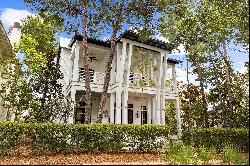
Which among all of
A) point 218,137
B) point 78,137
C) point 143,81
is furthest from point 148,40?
point 78,137

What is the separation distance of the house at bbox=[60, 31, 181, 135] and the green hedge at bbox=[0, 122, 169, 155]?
526 cm

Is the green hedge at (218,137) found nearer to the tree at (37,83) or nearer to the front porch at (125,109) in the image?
the front porch at (125,109)

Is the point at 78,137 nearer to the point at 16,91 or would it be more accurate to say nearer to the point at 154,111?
the point at 16,91

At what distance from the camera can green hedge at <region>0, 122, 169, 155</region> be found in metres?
11.9

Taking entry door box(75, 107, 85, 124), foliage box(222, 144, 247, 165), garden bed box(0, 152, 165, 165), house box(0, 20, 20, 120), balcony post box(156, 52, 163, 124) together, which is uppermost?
house box(0, 20, 20, 120)

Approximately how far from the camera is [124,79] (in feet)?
67.2

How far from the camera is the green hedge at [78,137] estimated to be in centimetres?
1194

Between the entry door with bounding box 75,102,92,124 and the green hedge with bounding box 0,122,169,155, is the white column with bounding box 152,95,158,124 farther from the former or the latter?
the green hedge with bounding box 0,122,169,155

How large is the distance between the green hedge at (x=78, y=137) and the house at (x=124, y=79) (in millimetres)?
5261

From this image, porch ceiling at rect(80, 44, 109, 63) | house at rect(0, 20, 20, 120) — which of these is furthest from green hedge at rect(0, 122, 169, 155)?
porch ceiling at rect(80, 44, 109, 63)

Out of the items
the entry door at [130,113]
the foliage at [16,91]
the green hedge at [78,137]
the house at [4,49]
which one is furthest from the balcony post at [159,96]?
the house at [4,49]

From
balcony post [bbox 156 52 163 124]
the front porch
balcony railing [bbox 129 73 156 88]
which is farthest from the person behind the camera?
balcony post [bbox 156 52 163 124]

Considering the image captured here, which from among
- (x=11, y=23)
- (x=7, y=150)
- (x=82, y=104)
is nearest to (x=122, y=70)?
(x=82, y=104)

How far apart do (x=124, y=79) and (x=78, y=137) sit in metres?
8.26
